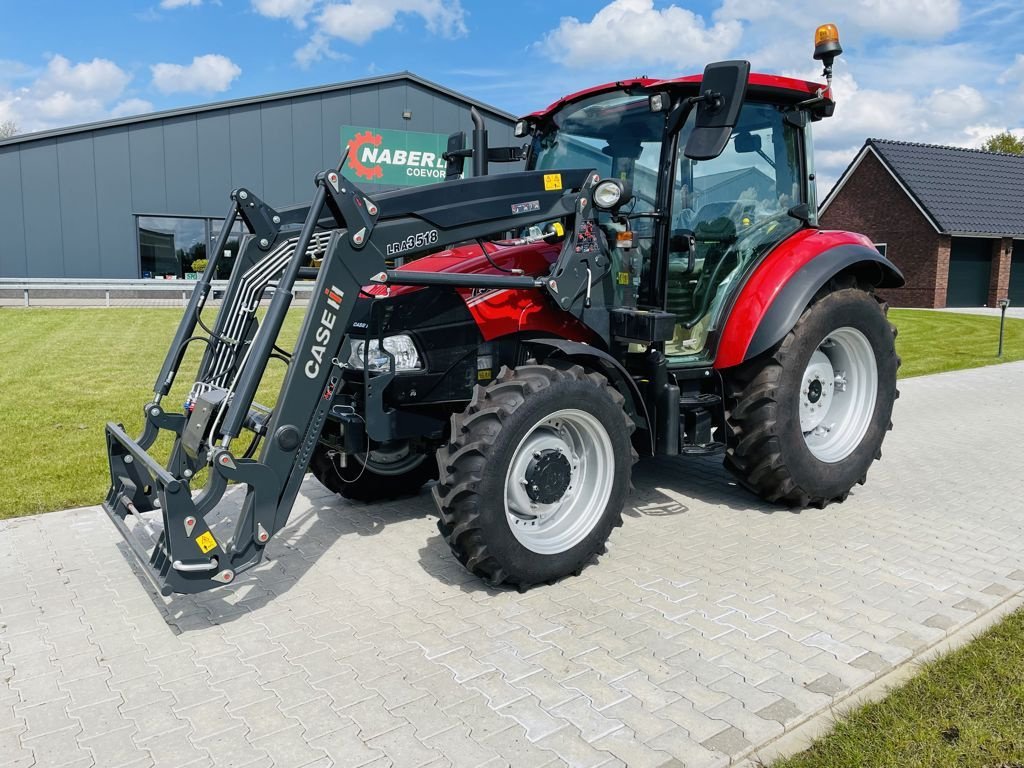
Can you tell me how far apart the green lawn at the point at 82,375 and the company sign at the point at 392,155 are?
8.10m

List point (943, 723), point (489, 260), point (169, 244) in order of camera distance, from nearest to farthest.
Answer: point (943, 723) < point (489, 260) < point (169, 244)

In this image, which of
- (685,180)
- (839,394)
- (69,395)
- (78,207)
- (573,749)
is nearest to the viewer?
(573,749)

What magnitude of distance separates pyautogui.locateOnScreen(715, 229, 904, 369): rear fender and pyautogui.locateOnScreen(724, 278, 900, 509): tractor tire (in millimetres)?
195

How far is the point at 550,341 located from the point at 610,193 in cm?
89

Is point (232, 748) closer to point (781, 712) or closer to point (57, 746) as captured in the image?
point (57, 746)

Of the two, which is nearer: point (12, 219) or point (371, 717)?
point (371, 717)

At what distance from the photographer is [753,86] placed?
511cm

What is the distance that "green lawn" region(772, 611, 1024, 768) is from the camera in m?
2.84

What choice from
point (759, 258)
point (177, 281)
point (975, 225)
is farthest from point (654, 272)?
point (975, 225)

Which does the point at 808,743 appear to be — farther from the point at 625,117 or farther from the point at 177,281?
the point at 177,281

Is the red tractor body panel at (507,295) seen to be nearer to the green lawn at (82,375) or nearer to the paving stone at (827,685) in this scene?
the green lawn at (82,375)

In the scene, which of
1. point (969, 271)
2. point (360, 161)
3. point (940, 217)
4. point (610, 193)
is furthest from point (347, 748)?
point (969, 271)

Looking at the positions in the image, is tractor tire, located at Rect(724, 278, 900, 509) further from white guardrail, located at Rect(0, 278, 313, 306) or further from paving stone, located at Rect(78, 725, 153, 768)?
white guardrail, located at Rect(0, 278, 313, 306)

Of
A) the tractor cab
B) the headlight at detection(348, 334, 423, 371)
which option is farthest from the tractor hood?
the tractor cab
